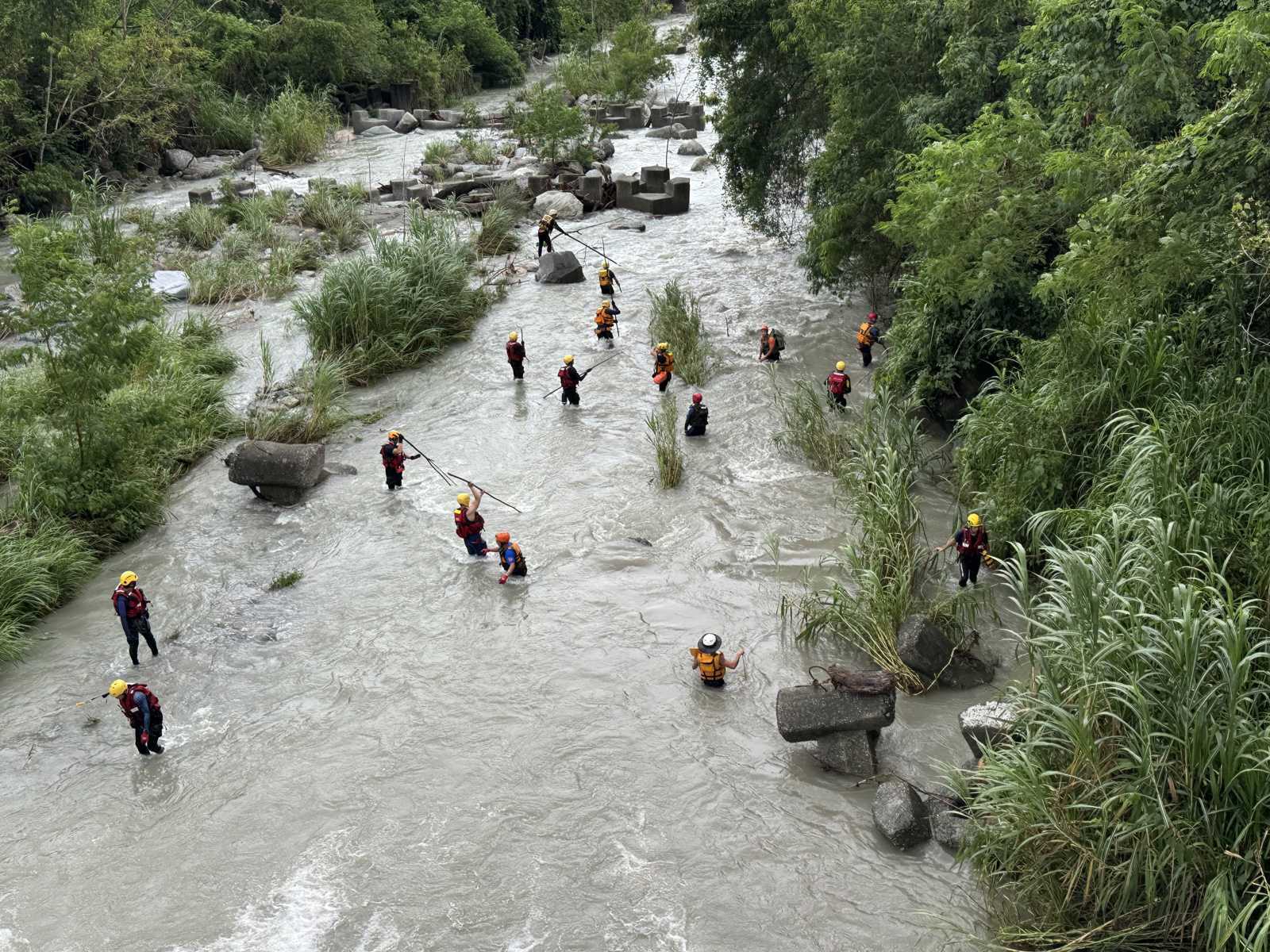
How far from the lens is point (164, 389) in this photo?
1441 centimetres

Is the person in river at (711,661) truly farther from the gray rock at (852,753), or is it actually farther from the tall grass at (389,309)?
the tall grass at (389,309)

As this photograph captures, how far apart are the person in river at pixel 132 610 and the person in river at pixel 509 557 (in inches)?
133

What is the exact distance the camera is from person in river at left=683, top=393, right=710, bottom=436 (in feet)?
44.1

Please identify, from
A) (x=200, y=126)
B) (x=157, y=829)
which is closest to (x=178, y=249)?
(x=200, y=126)

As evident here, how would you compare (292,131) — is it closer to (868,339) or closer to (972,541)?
(868,339)

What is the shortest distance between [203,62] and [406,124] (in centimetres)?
700

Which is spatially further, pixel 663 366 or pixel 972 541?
pixel 663 366

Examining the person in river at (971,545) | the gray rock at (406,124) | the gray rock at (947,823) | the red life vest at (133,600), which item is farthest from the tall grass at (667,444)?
the gray rock at (406,124)

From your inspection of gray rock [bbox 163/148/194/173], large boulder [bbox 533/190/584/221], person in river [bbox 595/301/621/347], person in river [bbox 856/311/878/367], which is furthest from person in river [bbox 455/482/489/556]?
gray rock [bbox 163/148/194/173]

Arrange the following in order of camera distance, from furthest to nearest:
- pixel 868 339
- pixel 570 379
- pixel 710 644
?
1. pixel 868 339
2. pixel 570 379
3. pixel 710 644

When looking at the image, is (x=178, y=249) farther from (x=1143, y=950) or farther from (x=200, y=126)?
(x=1143, y=950)

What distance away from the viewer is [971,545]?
9414mm

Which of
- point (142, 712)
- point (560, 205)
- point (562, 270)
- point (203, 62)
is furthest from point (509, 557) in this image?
point (203, 62)

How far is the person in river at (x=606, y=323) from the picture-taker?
55.8 ft
